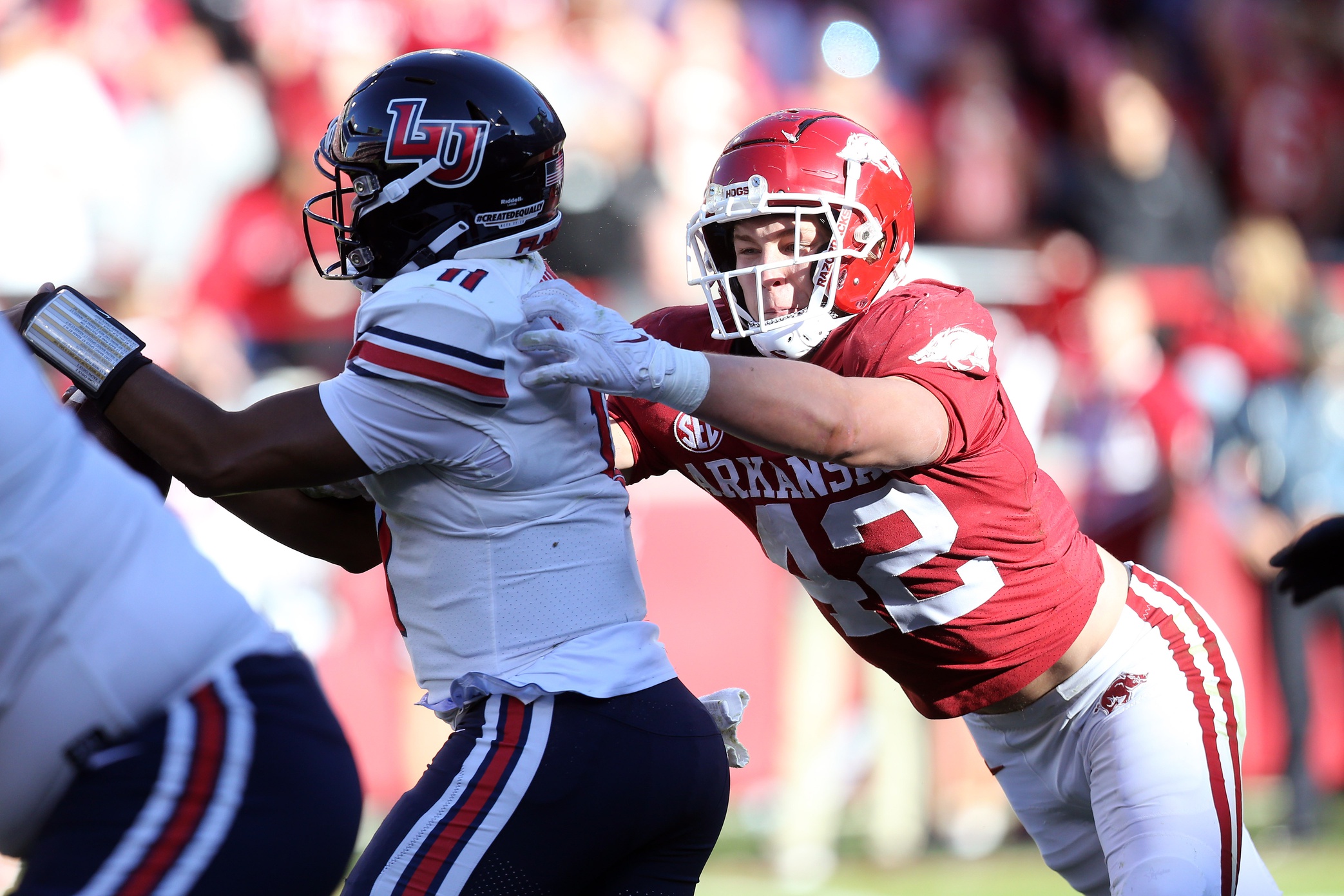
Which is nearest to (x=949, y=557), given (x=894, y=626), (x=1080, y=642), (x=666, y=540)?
(x=894, y=626)

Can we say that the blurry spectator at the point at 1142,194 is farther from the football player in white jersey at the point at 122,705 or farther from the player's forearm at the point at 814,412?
the football player in white jersey at the point at 122,705

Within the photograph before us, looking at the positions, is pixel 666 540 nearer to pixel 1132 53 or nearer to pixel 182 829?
pixel 182 829

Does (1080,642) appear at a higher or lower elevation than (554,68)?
lower

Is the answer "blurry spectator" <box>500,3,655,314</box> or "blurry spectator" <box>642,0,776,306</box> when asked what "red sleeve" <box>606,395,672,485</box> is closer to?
"blurry spectator" <box>500,3,655,314</box>

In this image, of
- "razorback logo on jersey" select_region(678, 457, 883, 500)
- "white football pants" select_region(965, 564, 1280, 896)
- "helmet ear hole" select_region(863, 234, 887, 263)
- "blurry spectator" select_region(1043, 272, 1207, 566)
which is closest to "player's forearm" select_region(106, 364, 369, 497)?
"razorback logo on jersey" select_region(678, 457, 883, 500)

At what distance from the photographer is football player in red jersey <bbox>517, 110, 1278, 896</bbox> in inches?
107

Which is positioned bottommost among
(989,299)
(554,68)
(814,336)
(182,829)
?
(989,299)

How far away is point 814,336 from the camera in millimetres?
2844

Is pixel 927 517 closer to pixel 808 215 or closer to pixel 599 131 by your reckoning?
pixel 808 215

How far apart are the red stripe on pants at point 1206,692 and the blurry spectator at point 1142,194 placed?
14.7 ft

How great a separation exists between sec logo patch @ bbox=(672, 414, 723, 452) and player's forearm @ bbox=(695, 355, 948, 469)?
461 millimetres

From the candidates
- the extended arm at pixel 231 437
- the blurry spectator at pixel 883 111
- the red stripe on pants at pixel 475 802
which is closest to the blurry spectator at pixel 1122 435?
the blurry spectator at pixel 883 111

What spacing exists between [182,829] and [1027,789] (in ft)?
6.74

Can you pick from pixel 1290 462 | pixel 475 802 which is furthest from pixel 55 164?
pixel 1290 462
